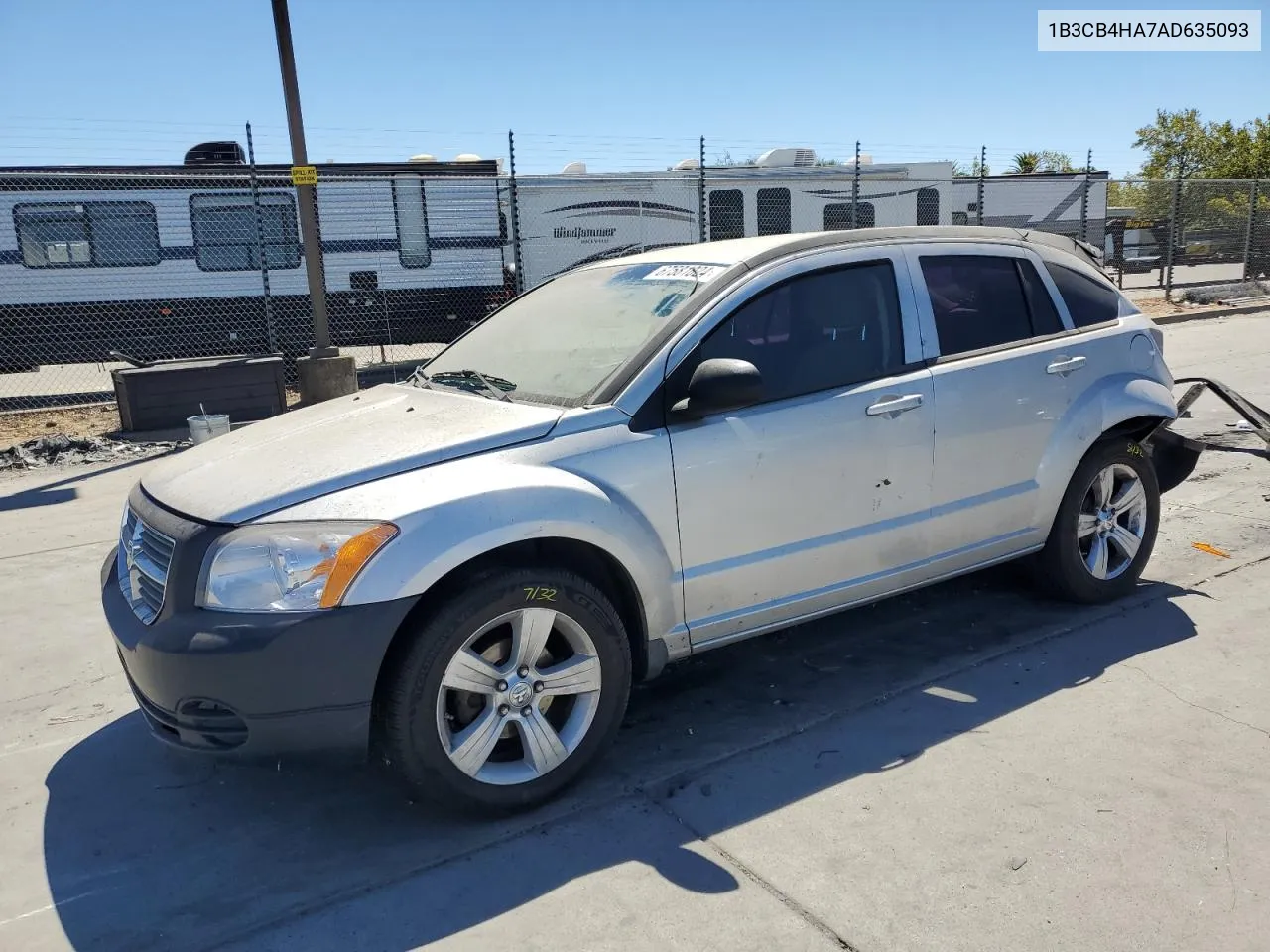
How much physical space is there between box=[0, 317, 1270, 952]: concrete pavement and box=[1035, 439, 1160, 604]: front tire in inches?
7.9

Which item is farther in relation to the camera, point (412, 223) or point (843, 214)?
point (843, 214)

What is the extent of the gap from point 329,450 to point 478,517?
633 millimetres

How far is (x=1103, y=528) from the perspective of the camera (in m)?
4.76

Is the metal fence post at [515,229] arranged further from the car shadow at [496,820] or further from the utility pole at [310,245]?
the car shadow at [496,820]

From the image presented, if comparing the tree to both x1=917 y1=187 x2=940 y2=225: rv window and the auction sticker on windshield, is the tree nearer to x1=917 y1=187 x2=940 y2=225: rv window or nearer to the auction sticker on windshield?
x1=917 y1=187 x2=940 y2=225: rv window

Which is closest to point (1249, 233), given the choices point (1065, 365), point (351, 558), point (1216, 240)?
point (1216, 240)

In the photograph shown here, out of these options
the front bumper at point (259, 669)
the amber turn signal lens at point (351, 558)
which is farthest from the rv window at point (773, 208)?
the front bumper at point (259, 669)

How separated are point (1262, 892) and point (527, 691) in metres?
2.10

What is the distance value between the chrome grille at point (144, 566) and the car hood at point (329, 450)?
0.12 metres

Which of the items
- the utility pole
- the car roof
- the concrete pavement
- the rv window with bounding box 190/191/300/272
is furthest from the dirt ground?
the car roof

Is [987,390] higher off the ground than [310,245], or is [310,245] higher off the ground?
[310,245]

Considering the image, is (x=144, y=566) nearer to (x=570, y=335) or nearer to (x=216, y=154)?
(x=570, y=335)

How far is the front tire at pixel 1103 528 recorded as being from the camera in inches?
181

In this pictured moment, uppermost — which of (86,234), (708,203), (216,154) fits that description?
(216,154)
